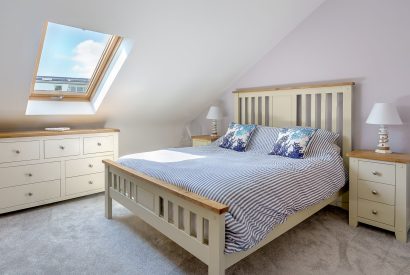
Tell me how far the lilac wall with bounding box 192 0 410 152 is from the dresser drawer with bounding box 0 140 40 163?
292 centimetres

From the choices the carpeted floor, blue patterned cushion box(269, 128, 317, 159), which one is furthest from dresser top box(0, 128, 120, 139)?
blue patterned cushion box(269, 128, 317, 159)

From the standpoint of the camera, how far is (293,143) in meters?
2.63

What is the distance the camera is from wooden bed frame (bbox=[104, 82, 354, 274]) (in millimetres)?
1470

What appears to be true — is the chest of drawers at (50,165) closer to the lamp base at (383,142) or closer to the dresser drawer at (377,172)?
the dresser drawer at (377,172)

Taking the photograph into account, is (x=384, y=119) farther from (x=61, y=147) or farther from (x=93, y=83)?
(x=61, y=147)

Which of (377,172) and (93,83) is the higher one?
(93,83)

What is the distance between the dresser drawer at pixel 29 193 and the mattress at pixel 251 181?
109 cm

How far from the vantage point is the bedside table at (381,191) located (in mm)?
2184

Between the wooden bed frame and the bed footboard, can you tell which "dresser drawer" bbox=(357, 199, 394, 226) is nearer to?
the wooden bed frame

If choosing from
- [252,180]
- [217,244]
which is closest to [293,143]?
[252,180]

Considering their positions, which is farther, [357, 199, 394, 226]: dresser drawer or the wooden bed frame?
[357, 199, 394, 226]: dresser drawer

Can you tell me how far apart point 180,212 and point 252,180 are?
1.67 ft

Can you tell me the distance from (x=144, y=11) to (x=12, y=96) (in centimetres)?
152

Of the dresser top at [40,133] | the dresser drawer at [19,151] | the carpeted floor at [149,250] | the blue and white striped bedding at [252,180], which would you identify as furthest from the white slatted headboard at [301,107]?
the dresser drawer at [19,151]
